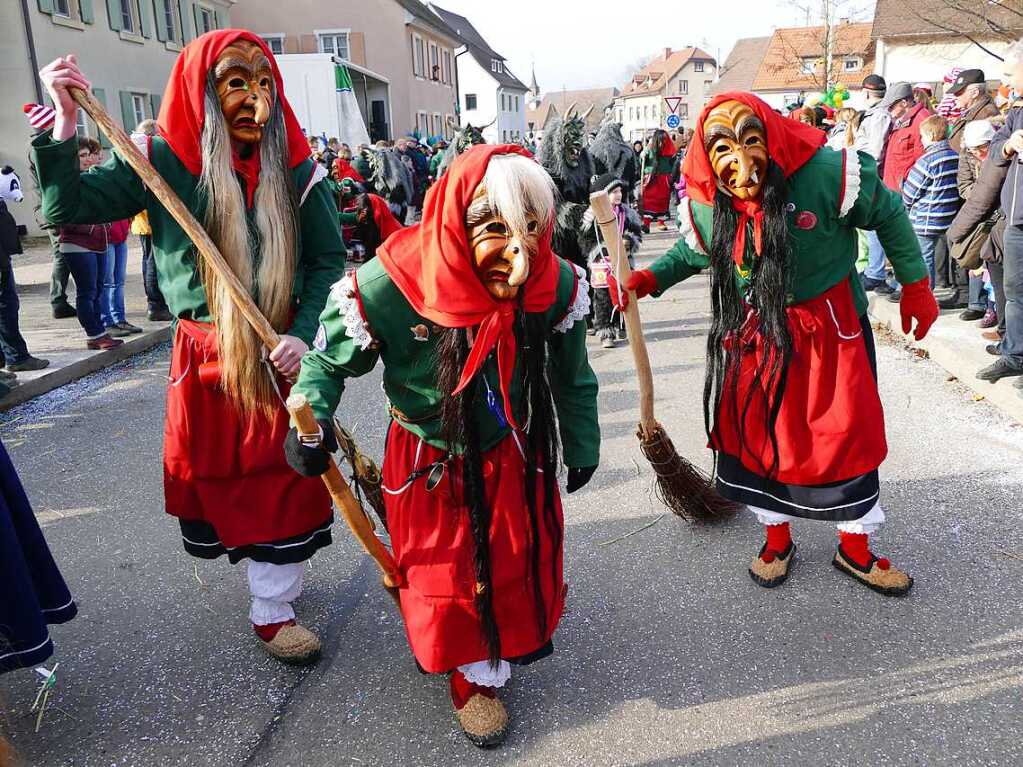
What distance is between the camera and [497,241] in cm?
195

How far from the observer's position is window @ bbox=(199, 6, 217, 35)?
24.5m

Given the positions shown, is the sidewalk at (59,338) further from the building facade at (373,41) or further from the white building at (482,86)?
the white building at (482,86)

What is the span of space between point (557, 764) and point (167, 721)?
1.21m

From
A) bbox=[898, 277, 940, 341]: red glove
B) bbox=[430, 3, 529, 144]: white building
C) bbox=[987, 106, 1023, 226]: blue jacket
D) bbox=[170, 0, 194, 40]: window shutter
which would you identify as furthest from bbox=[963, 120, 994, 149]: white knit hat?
bbox=[430, 3, 529, 144]: white building

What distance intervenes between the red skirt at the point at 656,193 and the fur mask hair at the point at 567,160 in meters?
7.13

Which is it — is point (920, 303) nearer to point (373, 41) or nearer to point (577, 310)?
point (577, 310)

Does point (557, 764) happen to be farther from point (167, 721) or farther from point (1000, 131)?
point (1000, 131)

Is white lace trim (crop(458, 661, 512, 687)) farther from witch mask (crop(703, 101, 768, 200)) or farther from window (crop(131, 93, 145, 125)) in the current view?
window (crop(131, 93, 145, 125))

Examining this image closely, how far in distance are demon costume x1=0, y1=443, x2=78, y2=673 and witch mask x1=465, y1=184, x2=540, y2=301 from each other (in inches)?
60.7

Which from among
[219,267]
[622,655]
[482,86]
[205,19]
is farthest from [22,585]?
[482,86]

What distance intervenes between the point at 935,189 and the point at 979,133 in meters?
0.87

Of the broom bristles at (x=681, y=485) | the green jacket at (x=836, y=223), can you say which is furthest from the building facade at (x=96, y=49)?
the green jacket at (x=836, y=223)

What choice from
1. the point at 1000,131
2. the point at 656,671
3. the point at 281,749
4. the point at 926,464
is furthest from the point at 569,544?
the point at 1000,131

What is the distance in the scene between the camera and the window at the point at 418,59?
3806 centimetres
